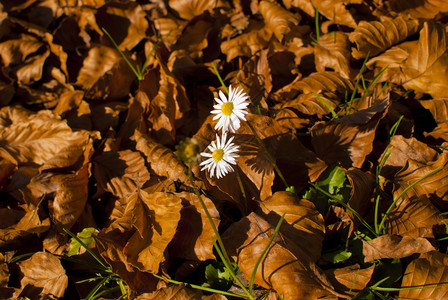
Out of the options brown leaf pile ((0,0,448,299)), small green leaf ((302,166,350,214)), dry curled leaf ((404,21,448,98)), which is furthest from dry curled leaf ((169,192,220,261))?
dry curled leaf ((404,21,448,98))

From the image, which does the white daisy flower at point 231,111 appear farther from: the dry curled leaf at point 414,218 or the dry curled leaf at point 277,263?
the dry curled leaf at point 414,218

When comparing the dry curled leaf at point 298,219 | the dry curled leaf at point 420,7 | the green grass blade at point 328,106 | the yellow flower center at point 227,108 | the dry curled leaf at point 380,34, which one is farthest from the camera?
the dry curled leaf at point 420,7

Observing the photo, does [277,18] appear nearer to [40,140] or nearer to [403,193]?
[403,193]

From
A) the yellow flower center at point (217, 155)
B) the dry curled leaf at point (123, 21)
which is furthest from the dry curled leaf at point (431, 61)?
the dry curled leaf at point (123, 21)

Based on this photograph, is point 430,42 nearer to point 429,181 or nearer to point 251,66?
point 429,181

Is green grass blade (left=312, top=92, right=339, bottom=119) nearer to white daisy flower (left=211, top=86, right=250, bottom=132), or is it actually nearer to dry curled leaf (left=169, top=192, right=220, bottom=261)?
white daisy flower (left=211, top=86, right=250, bottom=132)

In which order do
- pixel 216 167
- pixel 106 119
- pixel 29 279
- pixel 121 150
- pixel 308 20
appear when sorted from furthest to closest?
pixel 308 20, pixel 106 119, pixel 121 150, pixel 29 279, pixel 216 167

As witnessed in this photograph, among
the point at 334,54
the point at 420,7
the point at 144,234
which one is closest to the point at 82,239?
the point at 144,234

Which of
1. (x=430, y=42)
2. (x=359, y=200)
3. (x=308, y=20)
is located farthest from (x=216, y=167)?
(x=308, y=20)
